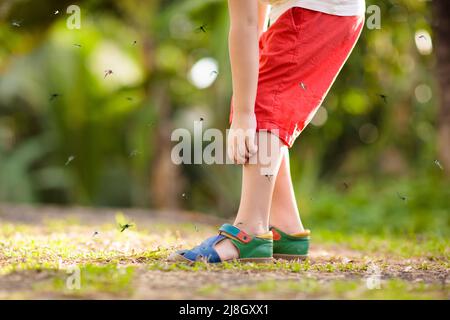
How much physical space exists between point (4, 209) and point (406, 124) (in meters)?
5.09

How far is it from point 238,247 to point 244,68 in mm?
677

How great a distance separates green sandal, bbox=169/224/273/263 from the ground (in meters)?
0.07

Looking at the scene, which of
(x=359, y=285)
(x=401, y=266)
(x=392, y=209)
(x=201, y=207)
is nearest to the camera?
(x=359, y=285)

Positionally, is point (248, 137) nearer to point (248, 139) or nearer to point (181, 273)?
point (248, 139)

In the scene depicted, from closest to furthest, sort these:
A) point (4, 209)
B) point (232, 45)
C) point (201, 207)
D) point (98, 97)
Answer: point (232, 45) < point (4, 209) < point (98, 97) < point (201, 207)

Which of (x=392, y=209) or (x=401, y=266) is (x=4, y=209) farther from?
(x=401, y=266)

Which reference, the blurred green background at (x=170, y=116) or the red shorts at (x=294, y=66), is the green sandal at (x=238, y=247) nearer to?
the red shorts at (x=294, y=66)

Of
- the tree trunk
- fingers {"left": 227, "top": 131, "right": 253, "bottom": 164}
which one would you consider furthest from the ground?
the tree trunk

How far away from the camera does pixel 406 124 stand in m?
9.07

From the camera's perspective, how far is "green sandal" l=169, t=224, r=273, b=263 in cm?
280

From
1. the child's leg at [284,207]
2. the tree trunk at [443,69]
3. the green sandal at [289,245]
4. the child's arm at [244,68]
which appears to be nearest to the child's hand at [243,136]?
the child's arm at [244,68]

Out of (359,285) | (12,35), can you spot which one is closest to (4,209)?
(12,35)

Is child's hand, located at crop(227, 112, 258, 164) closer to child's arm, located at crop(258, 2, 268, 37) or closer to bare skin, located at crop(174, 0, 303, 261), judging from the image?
bare skin, located at crop(174, 0, 303, 261)

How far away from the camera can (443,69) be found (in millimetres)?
6082
